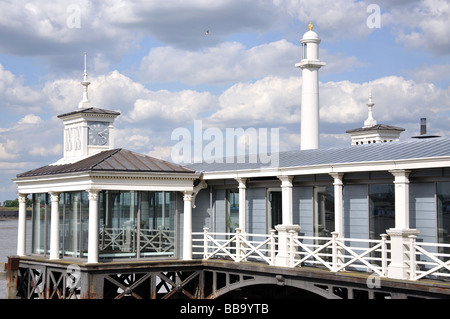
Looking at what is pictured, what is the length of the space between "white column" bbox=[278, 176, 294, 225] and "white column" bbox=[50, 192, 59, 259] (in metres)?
9.22

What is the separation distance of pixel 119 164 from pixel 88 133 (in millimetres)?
4785

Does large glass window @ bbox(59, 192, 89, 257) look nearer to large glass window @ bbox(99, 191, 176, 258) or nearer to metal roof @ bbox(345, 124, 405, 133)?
large glass window @ bbox(99, 191, 176, 258)

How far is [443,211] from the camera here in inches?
851

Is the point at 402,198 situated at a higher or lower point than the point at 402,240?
higher

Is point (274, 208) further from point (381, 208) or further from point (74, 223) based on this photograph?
point (74, 223)

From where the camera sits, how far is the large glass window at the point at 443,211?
70.5ft

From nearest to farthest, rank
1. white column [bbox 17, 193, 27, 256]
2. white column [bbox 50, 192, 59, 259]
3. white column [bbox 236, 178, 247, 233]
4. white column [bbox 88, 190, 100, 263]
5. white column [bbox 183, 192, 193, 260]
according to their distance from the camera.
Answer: white column [bbox 88, 190, 100, 263] → white column [bbox 236, 178, 247, 233] → white column [bbox 183, 192, 193, 260] → white column [bbox 50, 192, 59, 259] → white column [bbox 17, 193, 27, 256]

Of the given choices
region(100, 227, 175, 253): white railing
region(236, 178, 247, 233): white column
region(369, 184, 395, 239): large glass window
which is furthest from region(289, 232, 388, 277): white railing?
region(100, 227, 175, 253): white railing

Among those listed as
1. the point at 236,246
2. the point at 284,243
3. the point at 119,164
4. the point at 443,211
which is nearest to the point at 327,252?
the point at 284,243

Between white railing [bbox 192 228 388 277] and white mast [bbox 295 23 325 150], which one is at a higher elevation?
white mast [bbox 295 23 325 150]

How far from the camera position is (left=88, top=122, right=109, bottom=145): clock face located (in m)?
32.6

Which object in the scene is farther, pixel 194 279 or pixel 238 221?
pixel 194 279

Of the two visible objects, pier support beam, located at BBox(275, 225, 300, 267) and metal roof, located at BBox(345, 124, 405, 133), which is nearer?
pier support beam, located at BBox(275, 225, 300, 267)
